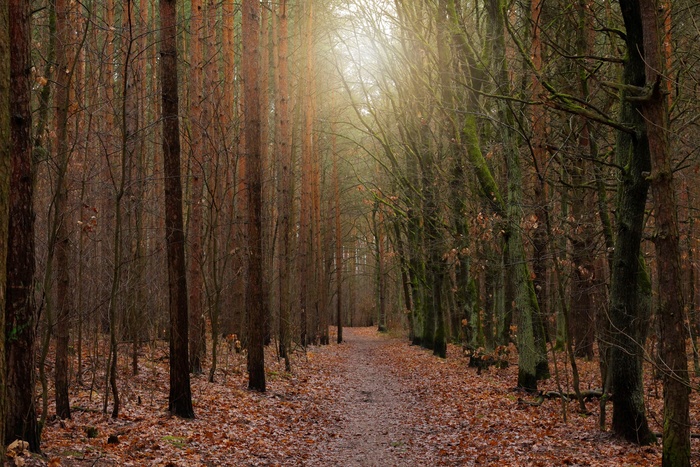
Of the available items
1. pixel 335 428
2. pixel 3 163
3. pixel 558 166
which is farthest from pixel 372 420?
pixel 558 166

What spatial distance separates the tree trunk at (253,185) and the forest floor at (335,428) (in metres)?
0.74

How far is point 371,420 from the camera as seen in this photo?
34.1 ft

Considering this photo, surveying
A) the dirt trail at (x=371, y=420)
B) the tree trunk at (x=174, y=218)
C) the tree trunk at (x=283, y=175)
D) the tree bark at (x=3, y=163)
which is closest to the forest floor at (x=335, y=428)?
the dirt trail at (x=371, y=420)

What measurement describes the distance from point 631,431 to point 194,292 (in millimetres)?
9067

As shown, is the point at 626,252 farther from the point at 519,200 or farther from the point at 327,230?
the point at 327,230

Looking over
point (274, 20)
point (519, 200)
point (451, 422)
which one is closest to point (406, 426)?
point (451, 422)

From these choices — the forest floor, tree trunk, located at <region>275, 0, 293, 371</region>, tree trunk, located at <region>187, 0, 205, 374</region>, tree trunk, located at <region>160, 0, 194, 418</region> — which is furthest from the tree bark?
tree trunk, located at <region>275, 0, 293, 371</region>

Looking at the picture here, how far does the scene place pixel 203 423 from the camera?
8.64 m

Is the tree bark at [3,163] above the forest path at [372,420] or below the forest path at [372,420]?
above

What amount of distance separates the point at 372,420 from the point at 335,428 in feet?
3.24

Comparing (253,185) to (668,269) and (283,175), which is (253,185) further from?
(668,269)

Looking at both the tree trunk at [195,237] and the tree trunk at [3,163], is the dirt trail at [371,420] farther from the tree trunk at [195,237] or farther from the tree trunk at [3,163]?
the tree trunk at [3,163]

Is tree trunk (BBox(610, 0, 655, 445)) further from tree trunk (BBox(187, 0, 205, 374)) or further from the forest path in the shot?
tree trunk (BBox(187, 0, 205, 374))

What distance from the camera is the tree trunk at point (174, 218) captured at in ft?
28.1
